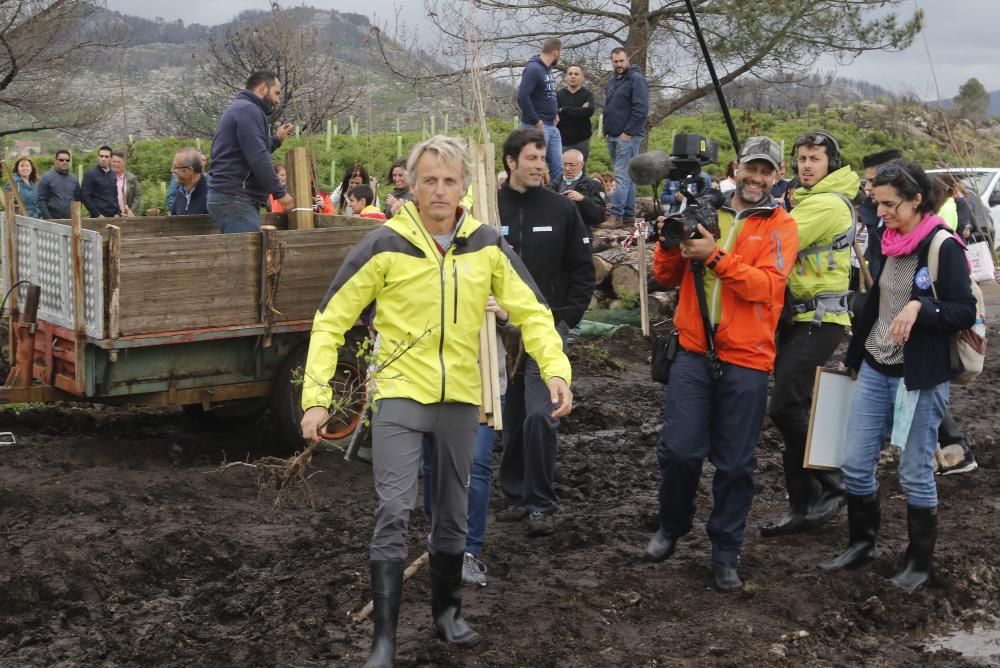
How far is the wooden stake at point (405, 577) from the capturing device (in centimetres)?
511

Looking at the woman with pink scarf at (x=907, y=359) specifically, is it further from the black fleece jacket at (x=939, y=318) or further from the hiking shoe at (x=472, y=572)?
the hiking shoe at (x=472, y=572)

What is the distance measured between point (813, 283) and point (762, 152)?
3.34 feet

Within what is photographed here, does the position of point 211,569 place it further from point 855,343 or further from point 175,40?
point 175,40

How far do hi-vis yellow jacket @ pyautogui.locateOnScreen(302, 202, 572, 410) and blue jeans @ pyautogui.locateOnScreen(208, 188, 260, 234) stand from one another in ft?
13.8

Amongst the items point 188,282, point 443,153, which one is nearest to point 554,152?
point 188,282

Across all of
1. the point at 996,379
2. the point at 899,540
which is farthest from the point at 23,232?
the point at 996,379

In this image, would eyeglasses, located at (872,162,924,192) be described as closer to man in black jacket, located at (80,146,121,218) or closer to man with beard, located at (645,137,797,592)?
man with beard, located at (645,137,797,592)

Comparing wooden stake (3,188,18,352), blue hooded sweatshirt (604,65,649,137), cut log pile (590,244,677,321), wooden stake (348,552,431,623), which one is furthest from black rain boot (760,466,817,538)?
blue hooded sweatshirt (604,65,649,137)

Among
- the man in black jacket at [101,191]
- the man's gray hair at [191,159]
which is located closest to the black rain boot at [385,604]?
the man's gray hair at [191,159]

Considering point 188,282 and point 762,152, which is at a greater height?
point 762,152

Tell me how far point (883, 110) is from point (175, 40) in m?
104

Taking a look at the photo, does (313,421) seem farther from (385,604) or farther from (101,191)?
(101,191)

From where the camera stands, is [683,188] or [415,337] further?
[683,188]

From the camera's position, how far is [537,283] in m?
6.73
